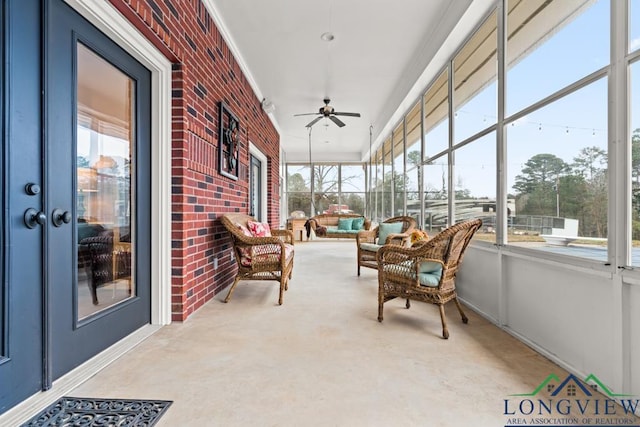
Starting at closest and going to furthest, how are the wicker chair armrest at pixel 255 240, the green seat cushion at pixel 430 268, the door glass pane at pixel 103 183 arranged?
the door glass pane at pixel 103 183 → the green seat cushion at pixel 430 268 → the wicker chair armrest at pixel 255 240

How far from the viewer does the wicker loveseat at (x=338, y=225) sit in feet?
24.4

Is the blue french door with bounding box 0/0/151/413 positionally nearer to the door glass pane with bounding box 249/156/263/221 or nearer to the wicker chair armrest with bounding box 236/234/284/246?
→ the wicker chair armrest with bounding box 236/234/284/246

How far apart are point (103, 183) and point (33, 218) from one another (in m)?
0.56

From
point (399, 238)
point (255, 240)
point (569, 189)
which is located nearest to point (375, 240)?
point (399, 238)

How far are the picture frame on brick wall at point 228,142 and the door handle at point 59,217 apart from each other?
1.77 m

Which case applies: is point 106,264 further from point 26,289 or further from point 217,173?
point 217,173

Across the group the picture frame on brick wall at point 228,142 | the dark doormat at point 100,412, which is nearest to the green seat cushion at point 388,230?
the picture frame on brick wall at point 228,142

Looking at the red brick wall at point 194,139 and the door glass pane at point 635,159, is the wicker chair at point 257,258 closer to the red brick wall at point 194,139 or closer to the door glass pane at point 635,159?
the red brick wall at point 194,139

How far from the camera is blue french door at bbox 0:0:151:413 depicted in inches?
51.3

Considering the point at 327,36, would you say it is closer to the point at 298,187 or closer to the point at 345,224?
the point at 345,224

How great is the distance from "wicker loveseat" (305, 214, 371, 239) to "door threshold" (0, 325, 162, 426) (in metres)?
5.47

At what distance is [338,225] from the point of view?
8.19 meters

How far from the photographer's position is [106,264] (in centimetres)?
194

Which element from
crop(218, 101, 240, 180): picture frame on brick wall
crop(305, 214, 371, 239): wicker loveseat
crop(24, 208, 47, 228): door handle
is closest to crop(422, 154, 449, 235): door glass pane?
crop(218, 101, 240, 180): picture frame on brick wall
